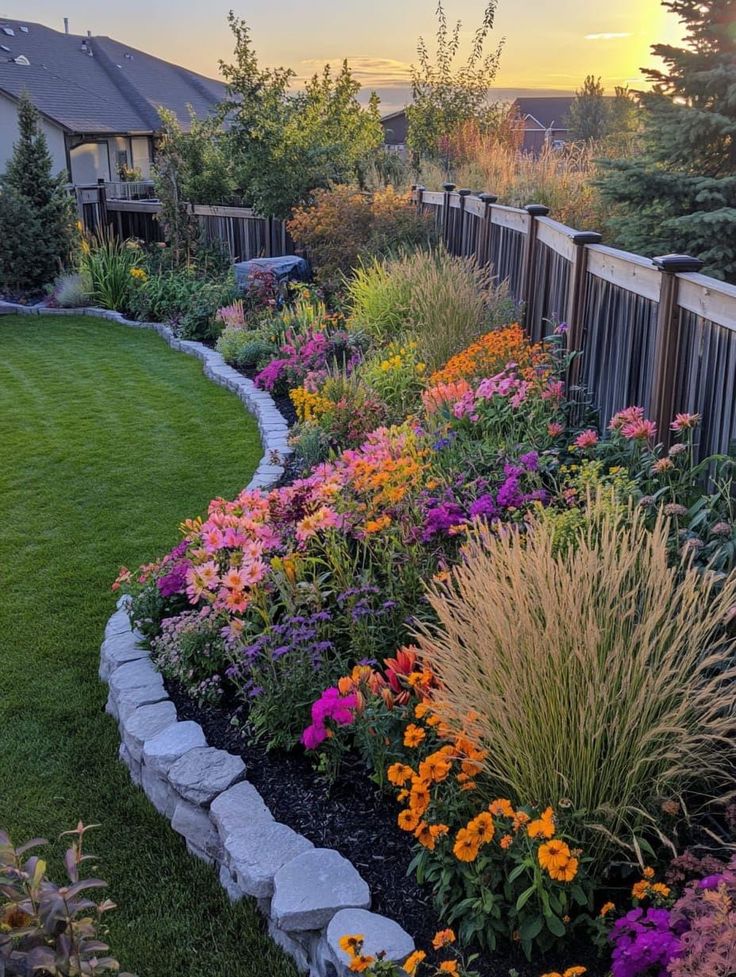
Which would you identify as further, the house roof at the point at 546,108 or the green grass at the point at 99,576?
the house roof at the point at 546,108

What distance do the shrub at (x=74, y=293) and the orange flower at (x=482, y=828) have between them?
38.1ft

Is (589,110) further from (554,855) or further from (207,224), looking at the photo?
(554,855)

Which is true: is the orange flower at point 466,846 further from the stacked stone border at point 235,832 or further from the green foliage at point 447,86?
the green foliage at point 447,86

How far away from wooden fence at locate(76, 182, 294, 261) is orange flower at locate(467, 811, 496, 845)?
35.4 ft

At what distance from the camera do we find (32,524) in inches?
206

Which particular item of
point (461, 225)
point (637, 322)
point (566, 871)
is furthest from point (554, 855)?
point (461, 225)

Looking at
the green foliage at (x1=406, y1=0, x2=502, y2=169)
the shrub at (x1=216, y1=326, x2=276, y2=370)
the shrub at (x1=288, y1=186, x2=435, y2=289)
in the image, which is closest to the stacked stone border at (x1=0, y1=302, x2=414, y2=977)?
the shrub at (x1=216, y1=326, x2=276, y2=370)

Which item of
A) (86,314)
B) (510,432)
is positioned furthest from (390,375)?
(86,314)

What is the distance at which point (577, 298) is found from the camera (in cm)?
496

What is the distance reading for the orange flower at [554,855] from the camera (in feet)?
6.59

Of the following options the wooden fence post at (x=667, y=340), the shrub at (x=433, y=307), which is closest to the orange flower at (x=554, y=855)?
the wooden fence post at (x=667, y=340)

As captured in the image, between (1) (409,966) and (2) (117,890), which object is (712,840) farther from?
(2) (117,890)

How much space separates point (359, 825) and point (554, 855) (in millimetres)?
738

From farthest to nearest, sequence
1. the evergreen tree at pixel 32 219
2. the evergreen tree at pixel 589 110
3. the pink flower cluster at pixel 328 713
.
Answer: the evergreen tree at pixel 589 110 < the evergreen tree at pixel 32 219 < the pink flower cluster at pixel 328 713
